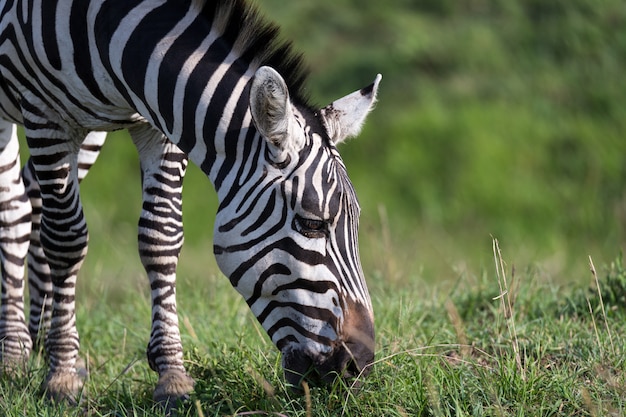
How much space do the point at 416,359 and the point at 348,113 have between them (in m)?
1.20

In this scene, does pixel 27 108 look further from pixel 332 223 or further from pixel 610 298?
pixel 610 298

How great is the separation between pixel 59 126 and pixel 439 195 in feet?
26.6

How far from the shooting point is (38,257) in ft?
21.2

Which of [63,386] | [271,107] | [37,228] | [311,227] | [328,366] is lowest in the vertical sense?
[63,386]

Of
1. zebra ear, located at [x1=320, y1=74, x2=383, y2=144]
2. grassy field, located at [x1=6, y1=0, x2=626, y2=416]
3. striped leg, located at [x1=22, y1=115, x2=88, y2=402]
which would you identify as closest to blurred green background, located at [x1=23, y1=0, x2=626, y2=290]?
grassy field, located at [x1=6, y1=0, x2=626, y2=416]

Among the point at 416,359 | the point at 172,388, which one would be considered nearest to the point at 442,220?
the point at 172,388

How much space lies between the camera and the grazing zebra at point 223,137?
4.02 m

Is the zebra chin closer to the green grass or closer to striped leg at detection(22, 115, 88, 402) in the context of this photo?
the green grass

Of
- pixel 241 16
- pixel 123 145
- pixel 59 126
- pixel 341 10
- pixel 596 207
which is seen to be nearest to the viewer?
pixel 241 16

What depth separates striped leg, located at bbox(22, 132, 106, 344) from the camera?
20.5ft

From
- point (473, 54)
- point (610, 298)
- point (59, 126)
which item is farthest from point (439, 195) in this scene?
point (59, 126)

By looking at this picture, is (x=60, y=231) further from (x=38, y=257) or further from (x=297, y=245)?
(x=297, y=245)

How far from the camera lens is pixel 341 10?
52.3 ft

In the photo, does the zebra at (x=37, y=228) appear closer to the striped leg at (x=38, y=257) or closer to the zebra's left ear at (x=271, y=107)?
the striped leg at (x=38, y=257)
